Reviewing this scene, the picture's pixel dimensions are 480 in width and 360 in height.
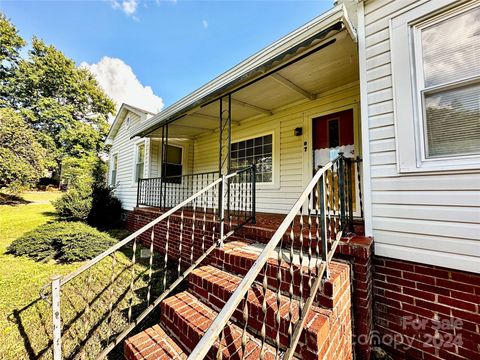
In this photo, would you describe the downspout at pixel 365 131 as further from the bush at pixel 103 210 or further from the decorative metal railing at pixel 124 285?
the bush at pixel 103 210

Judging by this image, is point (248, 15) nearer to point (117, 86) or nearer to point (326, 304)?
point (326, 304)

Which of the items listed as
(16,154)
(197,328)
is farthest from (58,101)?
(197,328)

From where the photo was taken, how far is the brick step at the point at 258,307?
1.50 m

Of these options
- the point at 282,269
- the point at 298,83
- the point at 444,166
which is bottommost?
the point at 282,269

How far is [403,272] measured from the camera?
7.12 feet

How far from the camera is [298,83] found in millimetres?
3936

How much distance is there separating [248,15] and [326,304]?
7428 millimetres

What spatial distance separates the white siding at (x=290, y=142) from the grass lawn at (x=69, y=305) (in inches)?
116

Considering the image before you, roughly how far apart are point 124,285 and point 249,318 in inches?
112

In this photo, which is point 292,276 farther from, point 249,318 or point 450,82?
point 450,82

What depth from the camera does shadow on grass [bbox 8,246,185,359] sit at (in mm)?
2311

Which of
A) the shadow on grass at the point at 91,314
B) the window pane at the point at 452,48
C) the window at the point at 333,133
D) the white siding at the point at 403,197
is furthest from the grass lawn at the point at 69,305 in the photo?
the window at the point at 333,133

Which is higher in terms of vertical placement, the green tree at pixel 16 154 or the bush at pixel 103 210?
the green tree at pixel 16 154

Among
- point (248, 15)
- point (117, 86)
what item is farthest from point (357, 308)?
point (117, 86)
